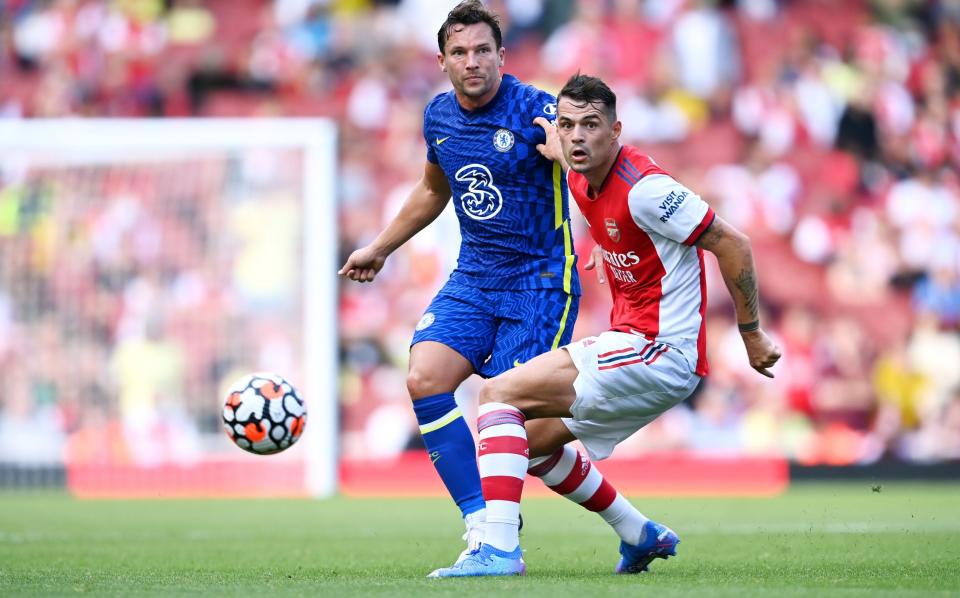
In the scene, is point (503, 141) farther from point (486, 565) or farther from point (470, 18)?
point (486, 565)

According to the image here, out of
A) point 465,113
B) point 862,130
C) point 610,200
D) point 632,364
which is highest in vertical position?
point 862,130

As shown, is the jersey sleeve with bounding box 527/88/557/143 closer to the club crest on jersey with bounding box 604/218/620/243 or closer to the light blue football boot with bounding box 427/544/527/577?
the club crest on jersey with bounding box 604/218/620/243

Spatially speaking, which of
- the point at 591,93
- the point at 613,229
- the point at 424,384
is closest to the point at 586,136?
the point at 591,93

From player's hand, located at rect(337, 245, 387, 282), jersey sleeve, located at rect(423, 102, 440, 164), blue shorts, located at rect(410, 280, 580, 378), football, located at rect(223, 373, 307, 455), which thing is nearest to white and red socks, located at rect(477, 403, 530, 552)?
blue shorts, located at rect(410, 280, 580, 378)

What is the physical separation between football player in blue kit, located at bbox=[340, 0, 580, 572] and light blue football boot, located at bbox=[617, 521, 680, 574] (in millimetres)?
646

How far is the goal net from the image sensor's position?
46.5 ft

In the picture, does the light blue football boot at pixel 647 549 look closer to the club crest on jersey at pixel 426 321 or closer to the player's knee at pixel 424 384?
the player's knee at pixel 424 384

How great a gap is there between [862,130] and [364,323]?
6346 mm

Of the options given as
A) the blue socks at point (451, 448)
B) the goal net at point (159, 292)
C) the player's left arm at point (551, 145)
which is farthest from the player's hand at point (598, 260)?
the goal net at point (159, 292)

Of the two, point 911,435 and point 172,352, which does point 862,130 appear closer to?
point 911,435

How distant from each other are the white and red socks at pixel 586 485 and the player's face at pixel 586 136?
1.24 m

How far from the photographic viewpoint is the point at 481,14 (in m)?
5.91

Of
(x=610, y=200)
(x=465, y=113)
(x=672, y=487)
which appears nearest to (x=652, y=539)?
(x=610, y=200)

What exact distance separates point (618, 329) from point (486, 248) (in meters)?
0.81
